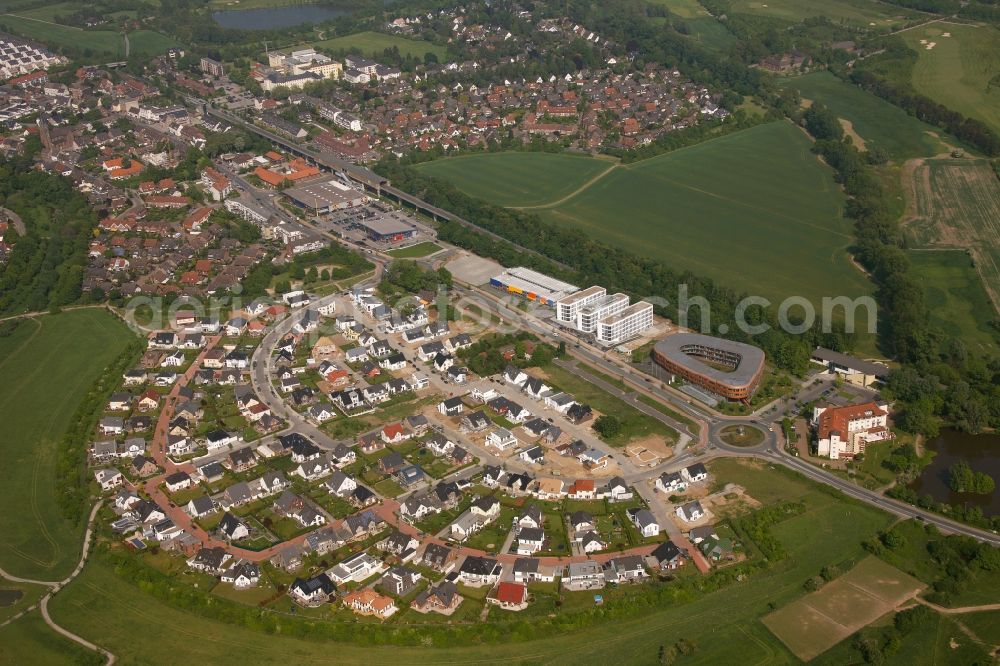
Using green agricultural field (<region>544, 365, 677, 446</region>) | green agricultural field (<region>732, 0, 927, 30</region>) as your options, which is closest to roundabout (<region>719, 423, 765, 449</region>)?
green agricultural field (<region>544, 365, 677, 446</region>)

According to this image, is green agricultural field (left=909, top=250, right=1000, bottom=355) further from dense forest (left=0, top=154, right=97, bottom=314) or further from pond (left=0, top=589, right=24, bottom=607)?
dense forest (left=0, top=154, right=97, bottom=314)

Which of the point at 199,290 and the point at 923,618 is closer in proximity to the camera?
the point at 923,618

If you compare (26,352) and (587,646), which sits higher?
(587,646)

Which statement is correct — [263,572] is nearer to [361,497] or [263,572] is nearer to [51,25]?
[361,497]

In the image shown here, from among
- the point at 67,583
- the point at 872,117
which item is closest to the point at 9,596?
the point at 67,583

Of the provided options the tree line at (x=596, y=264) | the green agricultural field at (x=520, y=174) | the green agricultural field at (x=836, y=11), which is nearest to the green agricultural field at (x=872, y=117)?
the green agricultural field at (x=836, y=11)

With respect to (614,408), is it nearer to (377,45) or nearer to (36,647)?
(36,647)

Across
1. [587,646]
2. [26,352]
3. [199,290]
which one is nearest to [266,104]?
[199,290]
